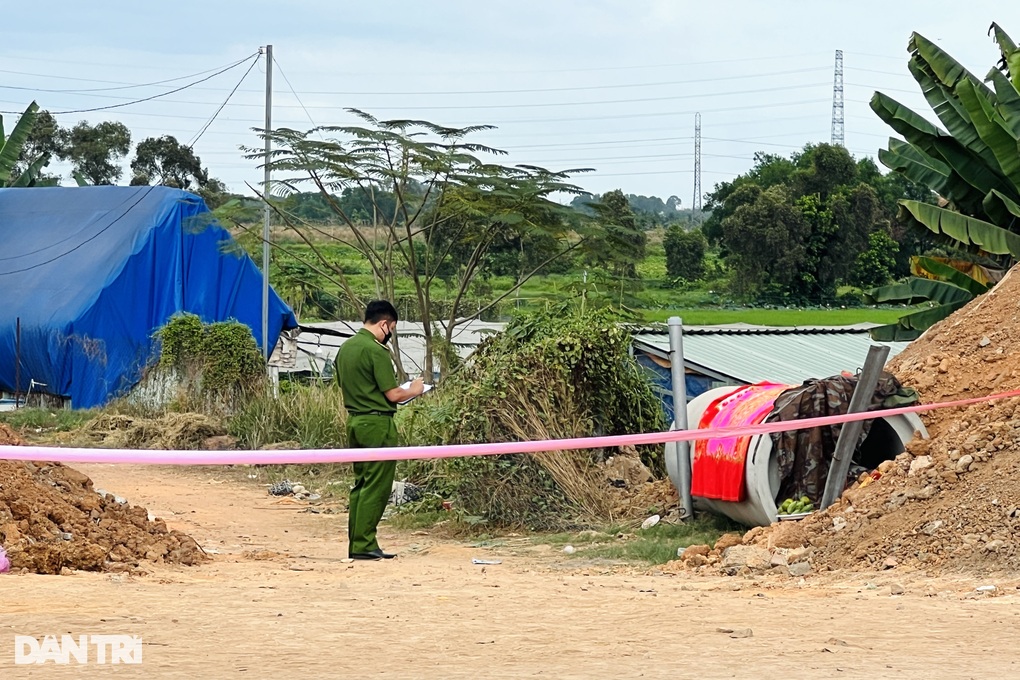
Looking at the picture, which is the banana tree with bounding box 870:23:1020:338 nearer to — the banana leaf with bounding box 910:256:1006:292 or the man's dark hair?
the banana leaf with bounding box 910:256:1006:292

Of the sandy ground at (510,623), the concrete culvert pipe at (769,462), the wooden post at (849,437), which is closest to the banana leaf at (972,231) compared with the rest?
the concrete culvert pipe at (769,462)

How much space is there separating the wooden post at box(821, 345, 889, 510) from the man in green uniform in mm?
3087

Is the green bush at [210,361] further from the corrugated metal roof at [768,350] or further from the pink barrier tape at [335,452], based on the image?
the pink barrier tape at [335,452]

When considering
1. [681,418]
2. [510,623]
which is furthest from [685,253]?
[510,623]

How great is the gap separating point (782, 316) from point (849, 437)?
116ft

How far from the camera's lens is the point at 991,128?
14.9 meters

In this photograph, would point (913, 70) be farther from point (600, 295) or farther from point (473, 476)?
point (473, 476)

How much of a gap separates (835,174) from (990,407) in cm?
4543

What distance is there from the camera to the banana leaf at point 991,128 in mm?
14883

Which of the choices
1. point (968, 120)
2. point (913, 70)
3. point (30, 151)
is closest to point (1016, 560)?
point (968, 120)

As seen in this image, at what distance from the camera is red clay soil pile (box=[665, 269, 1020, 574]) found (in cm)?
813

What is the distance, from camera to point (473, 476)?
39.2 ft

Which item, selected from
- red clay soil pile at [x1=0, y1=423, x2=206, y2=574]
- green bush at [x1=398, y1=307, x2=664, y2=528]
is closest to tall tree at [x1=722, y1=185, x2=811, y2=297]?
green bush at [x1=398, y1=307, x2=664, y2=528]

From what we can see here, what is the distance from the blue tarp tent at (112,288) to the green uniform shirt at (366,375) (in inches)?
571
